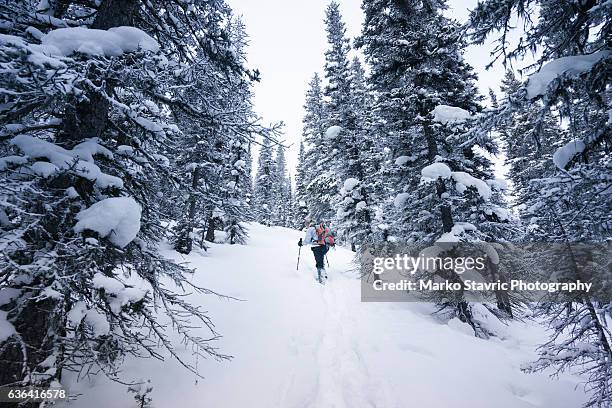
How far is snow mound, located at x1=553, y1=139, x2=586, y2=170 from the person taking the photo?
13.6ft

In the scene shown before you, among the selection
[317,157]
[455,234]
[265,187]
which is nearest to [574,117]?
[455,234]

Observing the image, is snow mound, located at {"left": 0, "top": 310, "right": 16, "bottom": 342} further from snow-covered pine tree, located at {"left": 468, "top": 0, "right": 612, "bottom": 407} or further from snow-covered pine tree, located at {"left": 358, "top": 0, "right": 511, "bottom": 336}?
snow-covered pine tree, located at {"left": 358, "top": 0, "right": 511, "bottom": 336}

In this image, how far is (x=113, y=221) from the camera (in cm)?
312

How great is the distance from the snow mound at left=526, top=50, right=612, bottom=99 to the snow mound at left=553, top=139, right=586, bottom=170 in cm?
98

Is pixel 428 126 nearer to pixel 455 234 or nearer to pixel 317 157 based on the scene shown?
pixel 455 234

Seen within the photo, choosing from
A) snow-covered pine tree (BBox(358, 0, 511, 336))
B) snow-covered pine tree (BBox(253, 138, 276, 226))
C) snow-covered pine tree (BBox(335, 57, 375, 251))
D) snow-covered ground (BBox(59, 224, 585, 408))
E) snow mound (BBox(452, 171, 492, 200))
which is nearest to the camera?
snow-covered ground (BBox(59, 224, 585, 408))

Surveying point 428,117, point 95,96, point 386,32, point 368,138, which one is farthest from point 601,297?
point 368,138

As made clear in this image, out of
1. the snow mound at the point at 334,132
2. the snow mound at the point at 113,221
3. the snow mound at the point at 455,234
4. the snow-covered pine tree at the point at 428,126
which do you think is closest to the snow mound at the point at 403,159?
the snow-covered pine tree at the point at 428,126

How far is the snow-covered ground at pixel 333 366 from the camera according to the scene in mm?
4445

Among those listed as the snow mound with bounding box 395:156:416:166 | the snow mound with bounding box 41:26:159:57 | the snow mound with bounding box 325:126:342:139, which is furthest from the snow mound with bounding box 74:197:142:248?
the snow mound with bounding box 325:126:342:139

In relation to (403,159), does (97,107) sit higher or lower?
lower

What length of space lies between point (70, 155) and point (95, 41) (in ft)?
4.48

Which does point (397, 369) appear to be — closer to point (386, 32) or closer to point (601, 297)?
point (601, 297)

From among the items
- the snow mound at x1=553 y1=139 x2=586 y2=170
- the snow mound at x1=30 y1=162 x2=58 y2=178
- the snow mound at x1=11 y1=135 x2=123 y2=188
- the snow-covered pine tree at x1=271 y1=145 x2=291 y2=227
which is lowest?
the snow mound at x1=30 y1=162 x2=58 y2=178
